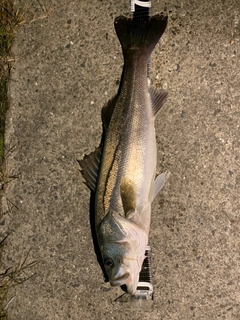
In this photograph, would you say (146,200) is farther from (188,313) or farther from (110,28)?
(110,28)

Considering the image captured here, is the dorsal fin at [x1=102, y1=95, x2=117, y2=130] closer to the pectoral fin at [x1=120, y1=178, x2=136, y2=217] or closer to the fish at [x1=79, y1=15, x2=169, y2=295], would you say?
the fish at [x1=79, y1=15, x2=169, y2=295]

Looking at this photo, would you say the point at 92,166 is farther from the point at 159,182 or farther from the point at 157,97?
the point at 157,97

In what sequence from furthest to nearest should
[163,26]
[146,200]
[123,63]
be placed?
[123,63]
[163,26]
[146,200]

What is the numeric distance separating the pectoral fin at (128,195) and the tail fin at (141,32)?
1.04m

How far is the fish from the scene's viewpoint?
8.24 ft

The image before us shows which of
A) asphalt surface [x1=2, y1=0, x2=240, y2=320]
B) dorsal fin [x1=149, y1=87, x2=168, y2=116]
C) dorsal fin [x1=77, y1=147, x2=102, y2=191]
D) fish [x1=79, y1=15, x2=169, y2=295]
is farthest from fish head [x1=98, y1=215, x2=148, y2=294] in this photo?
dorsal fin [x1=149, y1=87, x2=168, y2=116]

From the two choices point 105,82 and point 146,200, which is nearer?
point 146,200

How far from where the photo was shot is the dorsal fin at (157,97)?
2.79 meters

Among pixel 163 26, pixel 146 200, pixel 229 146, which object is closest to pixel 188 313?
pixel 146 200

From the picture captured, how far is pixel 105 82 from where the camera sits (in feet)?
10.1

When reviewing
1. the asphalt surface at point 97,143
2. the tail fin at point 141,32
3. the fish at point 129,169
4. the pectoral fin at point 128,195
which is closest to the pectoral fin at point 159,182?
the fish at point 129,169

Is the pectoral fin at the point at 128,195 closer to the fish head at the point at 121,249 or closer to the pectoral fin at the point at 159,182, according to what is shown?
the fish head at the point at 121,249

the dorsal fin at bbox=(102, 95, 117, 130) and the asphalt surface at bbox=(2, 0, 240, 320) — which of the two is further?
A: the asphalt surface at bbox=(2, 0, 240, 320)

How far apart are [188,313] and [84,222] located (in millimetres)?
1121
